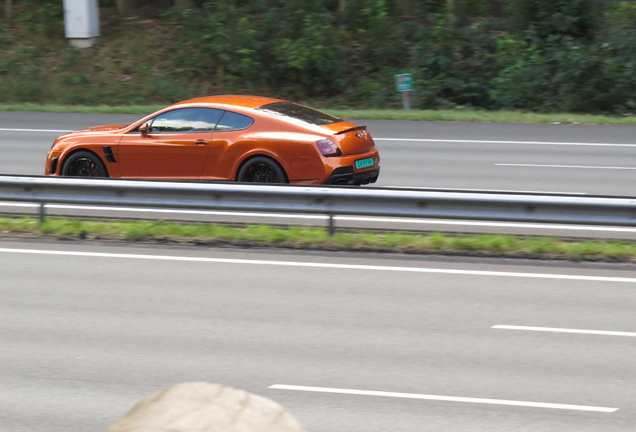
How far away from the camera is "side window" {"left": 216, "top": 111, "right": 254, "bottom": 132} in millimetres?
11906

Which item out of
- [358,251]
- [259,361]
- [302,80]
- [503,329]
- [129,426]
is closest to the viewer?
[129,426]

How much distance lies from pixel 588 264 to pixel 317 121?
4446mm

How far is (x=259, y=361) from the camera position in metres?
6.18

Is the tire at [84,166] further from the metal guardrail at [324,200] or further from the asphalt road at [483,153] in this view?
the asphalt road at [483,153]

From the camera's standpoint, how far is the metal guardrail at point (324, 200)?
9.30 m

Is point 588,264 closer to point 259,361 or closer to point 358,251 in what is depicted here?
point 358,251

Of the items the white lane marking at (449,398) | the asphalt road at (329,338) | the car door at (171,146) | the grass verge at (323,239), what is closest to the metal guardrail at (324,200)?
the grass verge at (323,239)

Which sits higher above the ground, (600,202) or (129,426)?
(129,426)

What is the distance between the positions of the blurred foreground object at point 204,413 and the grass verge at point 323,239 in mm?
7308

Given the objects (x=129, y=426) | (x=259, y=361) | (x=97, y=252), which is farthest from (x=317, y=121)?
(x=129, y=426)

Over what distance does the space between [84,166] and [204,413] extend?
11125mm

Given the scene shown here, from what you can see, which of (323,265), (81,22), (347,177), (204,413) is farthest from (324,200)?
(81,22)

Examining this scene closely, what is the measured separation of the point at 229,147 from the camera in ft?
39.1

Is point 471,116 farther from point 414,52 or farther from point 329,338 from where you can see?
point 329,338
